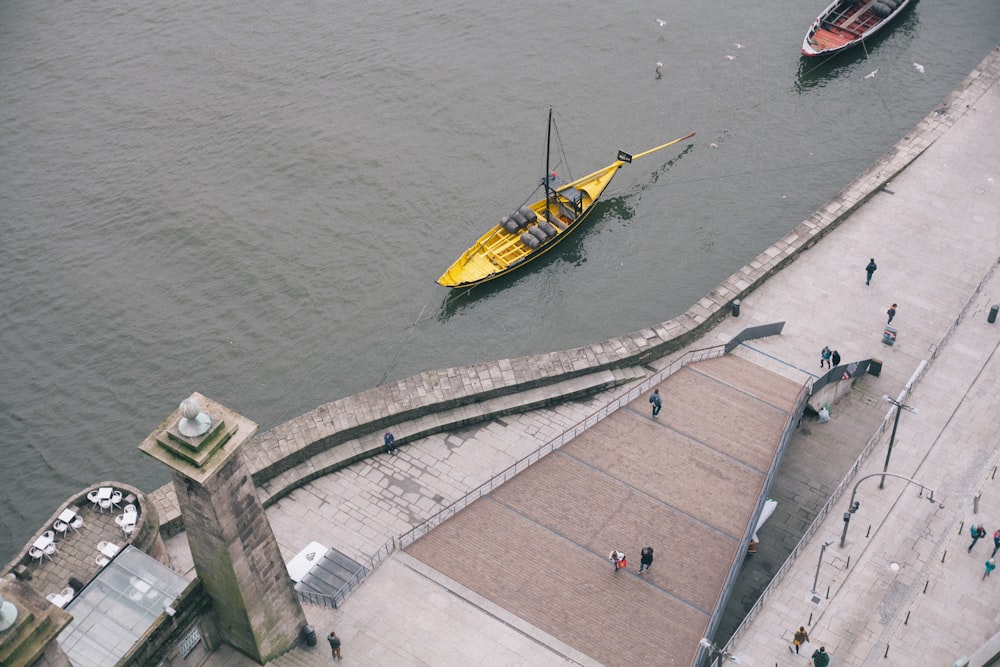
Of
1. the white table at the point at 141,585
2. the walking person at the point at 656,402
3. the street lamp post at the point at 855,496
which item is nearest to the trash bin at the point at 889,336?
the street lamp post at the point at 855,496

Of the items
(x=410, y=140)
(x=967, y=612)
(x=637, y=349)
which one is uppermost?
(x=410, y=140)

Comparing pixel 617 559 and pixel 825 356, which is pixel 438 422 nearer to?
pixel 617 559

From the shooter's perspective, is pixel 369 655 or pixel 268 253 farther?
pixel 268 253

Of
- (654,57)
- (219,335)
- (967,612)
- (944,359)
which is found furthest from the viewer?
(654,57)

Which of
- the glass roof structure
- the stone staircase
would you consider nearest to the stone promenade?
the stone staircase

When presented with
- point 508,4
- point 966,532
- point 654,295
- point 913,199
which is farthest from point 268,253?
point 966,532

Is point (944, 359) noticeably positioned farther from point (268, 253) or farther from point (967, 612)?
point (268, 253)
